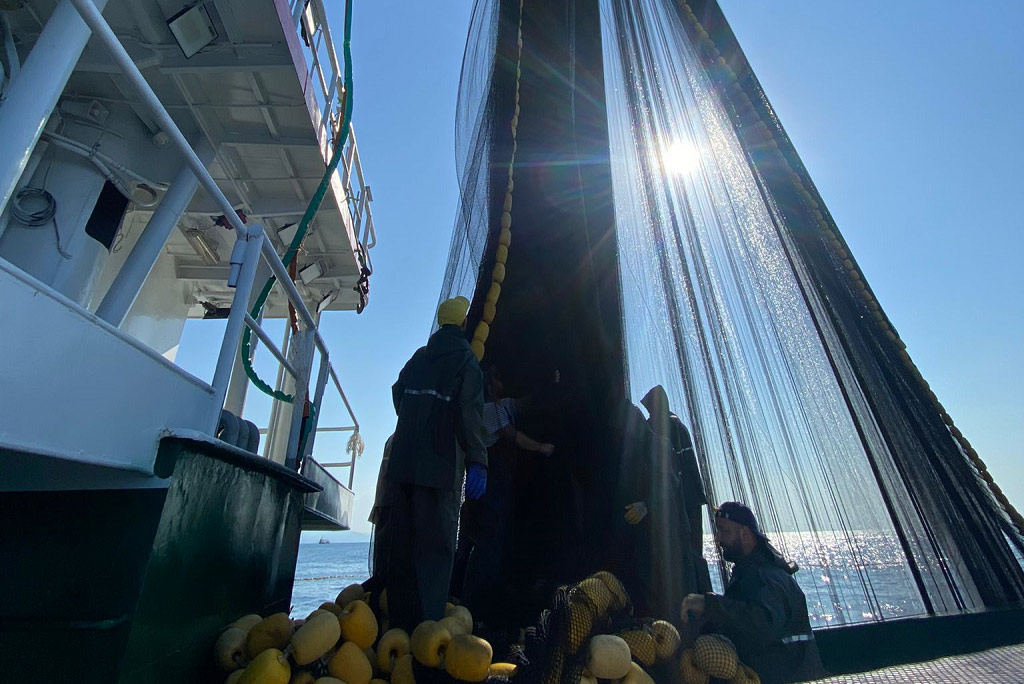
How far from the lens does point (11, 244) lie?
3.34 meters

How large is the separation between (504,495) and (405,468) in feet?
1.73

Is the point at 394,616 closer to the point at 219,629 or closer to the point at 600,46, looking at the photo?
the point at 219,629

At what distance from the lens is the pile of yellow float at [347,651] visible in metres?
1.41

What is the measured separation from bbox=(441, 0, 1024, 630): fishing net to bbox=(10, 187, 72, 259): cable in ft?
9.19

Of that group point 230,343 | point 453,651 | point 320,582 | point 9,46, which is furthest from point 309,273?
point 320,582

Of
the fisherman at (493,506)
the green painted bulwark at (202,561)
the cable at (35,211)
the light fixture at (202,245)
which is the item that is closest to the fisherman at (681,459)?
the fisherman at (493,506)

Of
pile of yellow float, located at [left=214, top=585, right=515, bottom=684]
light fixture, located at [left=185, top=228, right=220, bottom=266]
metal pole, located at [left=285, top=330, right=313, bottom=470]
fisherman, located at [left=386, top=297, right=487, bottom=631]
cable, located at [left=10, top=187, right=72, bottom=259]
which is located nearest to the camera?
pile of yellow float, located at [left=214, top=585, right=515, bottom=684]

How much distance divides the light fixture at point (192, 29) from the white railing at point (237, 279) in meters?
1.53

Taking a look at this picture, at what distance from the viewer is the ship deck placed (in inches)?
51.0

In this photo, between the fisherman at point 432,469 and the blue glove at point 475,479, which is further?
the blue glove at point 475,479

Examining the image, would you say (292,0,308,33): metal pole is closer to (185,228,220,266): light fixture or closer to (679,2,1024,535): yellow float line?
(185,228,220,266): light fixture

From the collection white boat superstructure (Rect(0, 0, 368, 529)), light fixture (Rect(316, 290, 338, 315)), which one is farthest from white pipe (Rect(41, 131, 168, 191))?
light fixture (Rect(316, 290, 338, 315))

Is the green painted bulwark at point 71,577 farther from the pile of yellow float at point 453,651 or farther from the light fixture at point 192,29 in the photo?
the light fixture at point 192,29

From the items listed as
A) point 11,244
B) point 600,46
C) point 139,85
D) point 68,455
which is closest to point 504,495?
point 68,455
